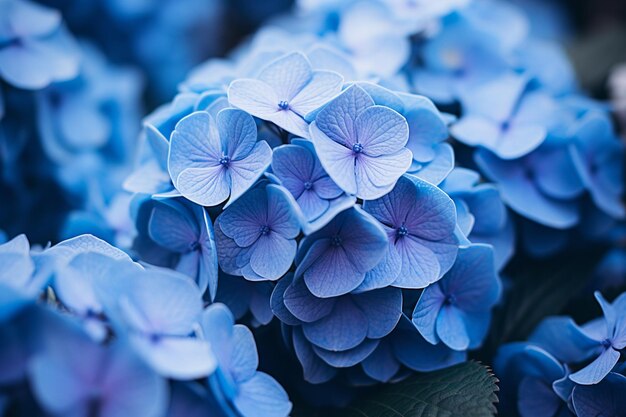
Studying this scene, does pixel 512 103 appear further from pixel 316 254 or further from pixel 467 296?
pixel 316 254

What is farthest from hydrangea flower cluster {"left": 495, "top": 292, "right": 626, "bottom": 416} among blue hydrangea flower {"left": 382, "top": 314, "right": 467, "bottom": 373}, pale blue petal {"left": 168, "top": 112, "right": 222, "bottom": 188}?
pale blue petal {"left": 168, "top": 112, "right": 222, "bottom": 188}

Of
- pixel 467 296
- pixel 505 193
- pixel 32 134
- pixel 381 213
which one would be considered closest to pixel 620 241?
pixel 505 193

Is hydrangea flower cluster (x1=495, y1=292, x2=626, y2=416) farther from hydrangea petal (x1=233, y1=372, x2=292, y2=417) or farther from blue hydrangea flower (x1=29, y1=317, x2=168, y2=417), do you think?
blue hydrangea flower (x1=29, y1=317, x2=168, y2=417)

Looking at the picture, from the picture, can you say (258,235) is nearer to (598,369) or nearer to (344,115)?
(344,115)

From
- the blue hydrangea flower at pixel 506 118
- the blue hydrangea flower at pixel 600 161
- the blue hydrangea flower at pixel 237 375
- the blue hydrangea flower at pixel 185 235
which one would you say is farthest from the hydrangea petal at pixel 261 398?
the blue hydrangea flower at pixel 600 161

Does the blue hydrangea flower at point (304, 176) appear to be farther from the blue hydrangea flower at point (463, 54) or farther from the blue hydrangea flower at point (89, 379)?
the blue hydrangea flower at point (463, 54)

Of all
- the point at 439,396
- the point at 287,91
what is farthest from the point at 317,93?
the point at 439,396
